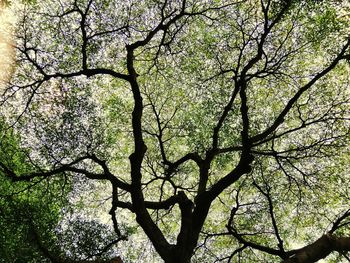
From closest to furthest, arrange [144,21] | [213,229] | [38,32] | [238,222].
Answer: [38,32]
[144,21]
[238,222]
[213,229]

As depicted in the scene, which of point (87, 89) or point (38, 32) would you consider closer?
point (38, 32)

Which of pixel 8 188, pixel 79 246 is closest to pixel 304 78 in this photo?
pixel 79 246

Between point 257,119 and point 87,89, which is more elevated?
point 87,89

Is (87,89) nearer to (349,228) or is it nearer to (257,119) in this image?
(257,119)

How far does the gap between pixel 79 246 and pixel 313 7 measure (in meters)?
13.6

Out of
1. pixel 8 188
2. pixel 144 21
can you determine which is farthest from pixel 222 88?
pixel 8 188

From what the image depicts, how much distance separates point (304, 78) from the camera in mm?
15188

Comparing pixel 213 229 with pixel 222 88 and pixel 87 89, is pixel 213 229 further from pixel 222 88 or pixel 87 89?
pixel 87 89

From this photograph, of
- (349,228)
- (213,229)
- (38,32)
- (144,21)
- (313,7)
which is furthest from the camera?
(213,229)

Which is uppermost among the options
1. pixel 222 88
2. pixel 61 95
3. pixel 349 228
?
pixel 61 95

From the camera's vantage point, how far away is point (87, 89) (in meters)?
16.0

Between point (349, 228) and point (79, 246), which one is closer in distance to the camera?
point (349, 228)

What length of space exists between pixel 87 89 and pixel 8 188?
337 inches

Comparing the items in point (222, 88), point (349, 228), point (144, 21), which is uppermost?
point (144, 21)
